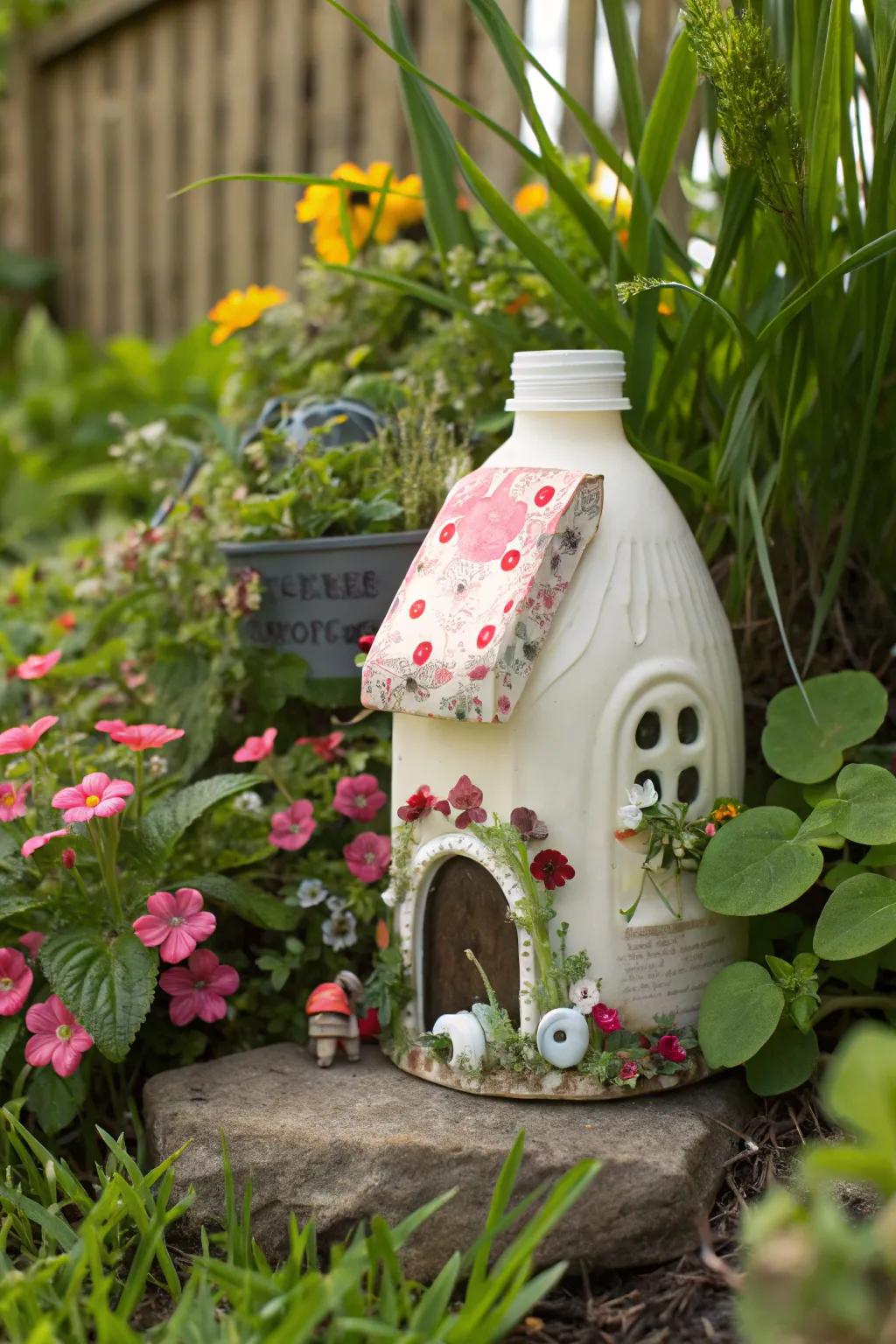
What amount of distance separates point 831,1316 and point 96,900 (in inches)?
49.3

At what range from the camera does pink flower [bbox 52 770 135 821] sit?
175 cm

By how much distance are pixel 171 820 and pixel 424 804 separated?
1.39 ft

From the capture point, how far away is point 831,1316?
38.6 inches

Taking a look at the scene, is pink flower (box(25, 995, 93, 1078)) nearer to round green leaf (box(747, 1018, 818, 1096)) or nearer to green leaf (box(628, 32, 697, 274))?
round green leaf (box(747, 1018, 818, 1096))

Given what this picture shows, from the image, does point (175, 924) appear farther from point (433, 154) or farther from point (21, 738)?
point (433, 154)

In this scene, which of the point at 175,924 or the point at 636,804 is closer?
the point at 636,804

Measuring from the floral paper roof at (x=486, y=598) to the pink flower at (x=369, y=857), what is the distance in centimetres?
29

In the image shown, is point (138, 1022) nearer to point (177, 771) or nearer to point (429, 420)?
point (177, 771)

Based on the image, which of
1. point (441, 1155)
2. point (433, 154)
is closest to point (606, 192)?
point (433, 154)

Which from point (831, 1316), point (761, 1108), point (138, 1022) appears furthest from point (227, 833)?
point (831, 1316)

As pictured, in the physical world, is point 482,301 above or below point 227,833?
above

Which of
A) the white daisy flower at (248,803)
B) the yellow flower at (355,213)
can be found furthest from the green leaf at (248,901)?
the yellow flower at (355,213)

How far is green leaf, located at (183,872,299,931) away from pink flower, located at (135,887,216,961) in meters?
0.10

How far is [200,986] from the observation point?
1926 mm
